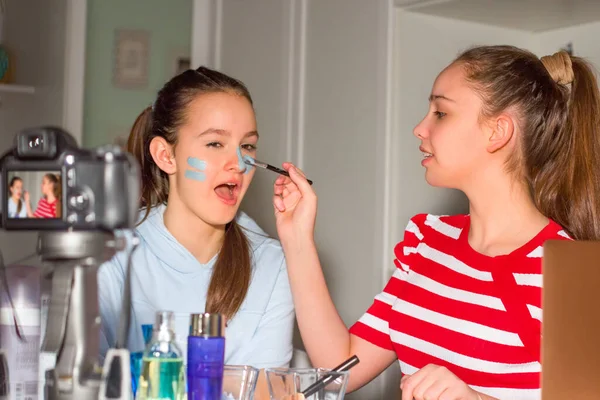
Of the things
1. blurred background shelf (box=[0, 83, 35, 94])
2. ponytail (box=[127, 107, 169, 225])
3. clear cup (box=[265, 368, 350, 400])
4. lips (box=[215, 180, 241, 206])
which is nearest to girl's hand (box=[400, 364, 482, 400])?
clear cup (box=[265, 368, 350, 400])

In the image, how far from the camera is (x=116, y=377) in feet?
3.10

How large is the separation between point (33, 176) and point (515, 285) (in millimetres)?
897

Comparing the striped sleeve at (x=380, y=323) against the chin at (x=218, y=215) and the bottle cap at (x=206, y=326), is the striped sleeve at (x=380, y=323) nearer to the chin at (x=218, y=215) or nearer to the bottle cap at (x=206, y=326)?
the chin at (x=218, y=215)

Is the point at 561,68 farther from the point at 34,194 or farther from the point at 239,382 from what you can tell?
the point at 34,194

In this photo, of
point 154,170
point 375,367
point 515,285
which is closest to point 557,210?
point 515,285

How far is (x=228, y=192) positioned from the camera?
5.82ft

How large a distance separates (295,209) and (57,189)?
2.57ft

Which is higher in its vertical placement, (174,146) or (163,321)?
(174,146)

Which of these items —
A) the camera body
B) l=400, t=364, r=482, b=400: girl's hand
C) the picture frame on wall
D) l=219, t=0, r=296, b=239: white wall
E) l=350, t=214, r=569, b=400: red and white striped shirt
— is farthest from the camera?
the picture frame on wall

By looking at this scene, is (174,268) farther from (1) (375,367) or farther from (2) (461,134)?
(2) (461,134)

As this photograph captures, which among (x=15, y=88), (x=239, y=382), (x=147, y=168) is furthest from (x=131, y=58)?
(x=239, y=382)

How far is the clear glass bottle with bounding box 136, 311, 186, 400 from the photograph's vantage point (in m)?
1.07

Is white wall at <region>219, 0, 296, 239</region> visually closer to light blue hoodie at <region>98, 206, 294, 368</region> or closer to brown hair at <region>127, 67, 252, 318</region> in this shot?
brown hair at <region>127, 67, 252, 318</region>

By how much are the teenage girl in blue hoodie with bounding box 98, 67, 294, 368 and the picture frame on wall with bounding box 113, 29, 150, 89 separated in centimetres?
173
